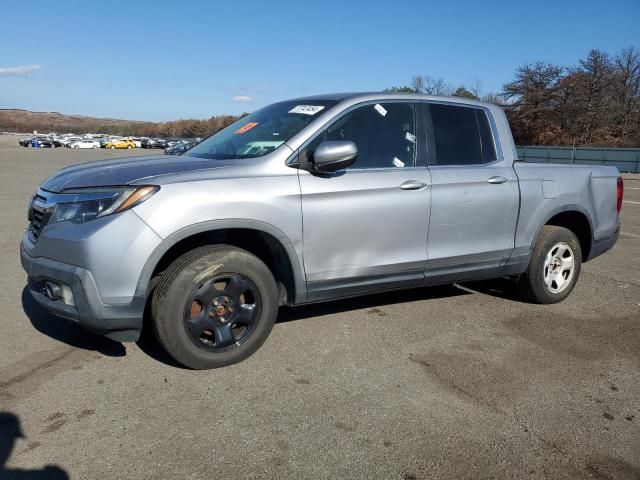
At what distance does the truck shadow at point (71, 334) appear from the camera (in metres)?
3.78

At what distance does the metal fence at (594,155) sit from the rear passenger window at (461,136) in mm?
26242

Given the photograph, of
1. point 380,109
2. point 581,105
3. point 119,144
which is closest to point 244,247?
point 380,109

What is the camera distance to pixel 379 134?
399cm

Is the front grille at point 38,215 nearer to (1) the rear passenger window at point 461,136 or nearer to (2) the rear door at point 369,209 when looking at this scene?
(2) the rear door at point 369,209

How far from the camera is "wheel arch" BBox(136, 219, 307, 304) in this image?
10.2 ft

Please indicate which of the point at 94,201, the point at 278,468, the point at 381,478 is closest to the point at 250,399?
the point at 278,468

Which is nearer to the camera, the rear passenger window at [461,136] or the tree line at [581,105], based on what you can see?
the rear passenger window at [461,136]

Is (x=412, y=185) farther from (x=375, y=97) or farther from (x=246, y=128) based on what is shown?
(x=246, y=128)

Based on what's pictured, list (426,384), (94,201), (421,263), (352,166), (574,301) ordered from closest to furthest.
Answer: (94,201) < (426,384) < (352,166) < (421,263) < (574,301)

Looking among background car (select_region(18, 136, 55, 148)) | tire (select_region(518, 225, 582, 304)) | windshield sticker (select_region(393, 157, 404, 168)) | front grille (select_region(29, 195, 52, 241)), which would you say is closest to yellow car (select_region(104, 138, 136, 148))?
background car (select_region(18, 136, 55, 148))

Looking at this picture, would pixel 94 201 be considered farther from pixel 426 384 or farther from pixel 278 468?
pixel 426 384

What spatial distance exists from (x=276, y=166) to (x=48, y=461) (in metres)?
2.07

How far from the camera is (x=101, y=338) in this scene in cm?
396

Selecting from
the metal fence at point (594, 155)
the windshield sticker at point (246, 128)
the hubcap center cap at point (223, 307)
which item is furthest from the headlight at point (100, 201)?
the metal fence at point (594, 155)
